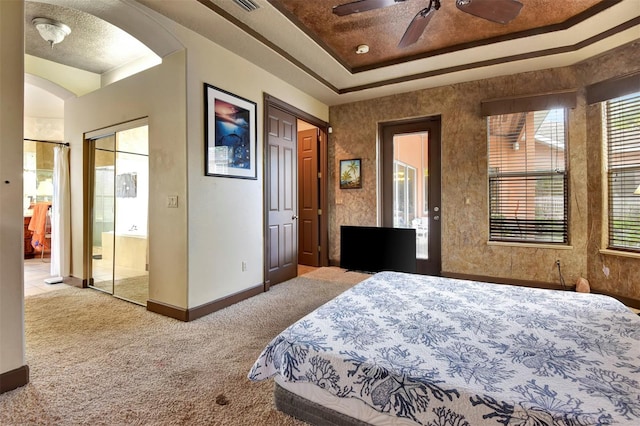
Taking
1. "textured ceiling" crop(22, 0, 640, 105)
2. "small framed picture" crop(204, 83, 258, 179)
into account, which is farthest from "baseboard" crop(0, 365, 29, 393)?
"textured ceiling" crop(22, 0, 640, 105)

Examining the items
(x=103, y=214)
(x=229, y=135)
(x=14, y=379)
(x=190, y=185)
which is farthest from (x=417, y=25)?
(x=103, y=214)

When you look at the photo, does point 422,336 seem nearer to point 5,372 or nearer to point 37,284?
point 5,372

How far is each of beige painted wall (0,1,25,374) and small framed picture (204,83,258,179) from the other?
1.45 m

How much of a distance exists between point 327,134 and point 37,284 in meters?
4.97

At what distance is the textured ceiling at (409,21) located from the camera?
2947 millimetres

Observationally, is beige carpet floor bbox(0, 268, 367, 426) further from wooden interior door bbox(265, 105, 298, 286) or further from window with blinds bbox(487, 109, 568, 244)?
window with blinds bbox(487, 109, 568, 244)

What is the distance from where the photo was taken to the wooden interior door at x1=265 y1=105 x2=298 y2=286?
A: 430cm

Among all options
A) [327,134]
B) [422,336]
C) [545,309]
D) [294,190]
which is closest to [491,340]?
[422,336]

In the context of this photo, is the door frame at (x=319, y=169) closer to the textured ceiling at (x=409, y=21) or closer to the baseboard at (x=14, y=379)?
the textured ceiling at (x=409, y=21)

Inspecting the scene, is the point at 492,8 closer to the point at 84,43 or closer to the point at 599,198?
the point at 599,198

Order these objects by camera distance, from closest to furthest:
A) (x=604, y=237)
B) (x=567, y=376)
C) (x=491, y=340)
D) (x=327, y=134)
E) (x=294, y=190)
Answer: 1. (x=567, y=376)
2. (x=491, y=340)
3. (x=604, y=237)
4. (x=294, y=190)
5. (x=327, y=134)

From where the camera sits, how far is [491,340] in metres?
1.43

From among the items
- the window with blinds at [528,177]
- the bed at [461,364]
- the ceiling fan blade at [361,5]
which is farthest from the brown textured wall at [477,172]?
the ceiling fan blade at [361,5]

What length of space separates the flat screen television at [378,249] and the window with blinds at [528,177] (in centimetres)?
172
